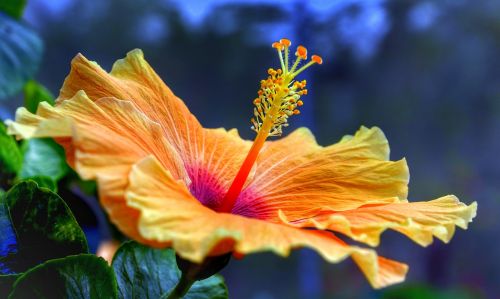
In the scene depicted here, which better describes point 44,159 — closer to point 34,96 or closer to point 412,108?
point 34,96

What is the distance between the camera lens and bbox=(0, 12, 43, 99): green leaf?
31.9 inches

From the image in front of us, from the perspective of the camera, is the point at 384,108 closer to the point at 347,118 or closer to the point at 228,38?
the point at 347,118

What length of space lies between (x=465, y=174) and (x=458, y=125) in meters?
0.28

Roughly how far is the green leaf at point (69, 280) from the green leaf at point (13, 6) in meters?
0.59

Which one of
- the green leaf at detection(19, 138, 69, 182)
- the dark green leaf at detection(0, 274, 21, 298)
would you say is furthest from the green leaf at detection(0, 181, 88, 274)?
the green leaf at detection(19, 138, 69, 182)

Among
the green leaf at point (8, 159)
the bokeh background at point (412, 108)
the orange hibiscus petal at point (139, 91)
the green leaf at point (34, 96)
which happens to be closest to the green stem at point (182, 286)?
the orange hibiscus petal at point (139, 91)

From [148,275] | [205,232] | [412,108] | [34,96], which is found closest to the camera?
[205,232]

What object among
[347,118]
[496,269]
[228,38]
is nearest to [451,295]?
[496,269]

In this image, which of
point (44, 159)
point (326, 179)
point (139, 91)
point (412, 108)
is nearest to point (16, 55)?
point (44, 159)

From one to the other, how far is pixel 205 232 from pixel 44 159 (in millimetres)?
434

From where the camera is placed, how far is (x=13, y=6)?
0.87 m

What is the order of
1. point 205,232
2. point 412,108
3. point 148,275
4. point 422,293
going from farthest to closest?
point 422,293 < point 412,108 < point 148,275 < point 205,232

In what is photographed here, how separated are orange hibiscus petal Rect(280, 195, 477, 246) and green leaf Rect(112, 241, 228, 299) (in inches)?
4.2

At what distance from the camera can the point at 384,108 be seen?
11.0 ft
